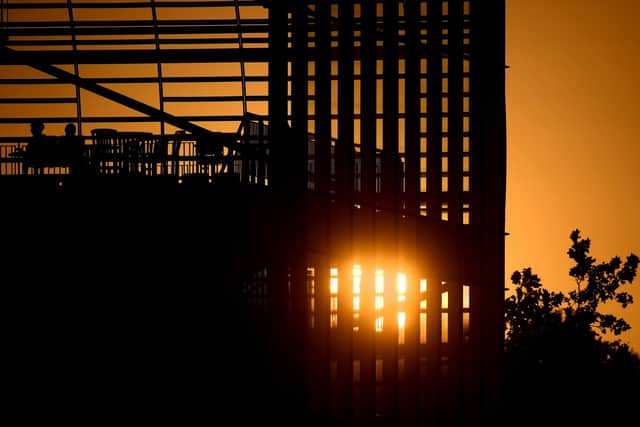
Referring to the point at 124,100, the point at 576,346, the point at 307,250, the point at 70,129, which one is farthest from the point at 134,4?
the point at 576,346

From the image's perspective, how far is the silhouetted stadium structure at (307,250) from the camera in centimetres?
880

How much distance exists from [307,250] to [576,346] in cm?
2289

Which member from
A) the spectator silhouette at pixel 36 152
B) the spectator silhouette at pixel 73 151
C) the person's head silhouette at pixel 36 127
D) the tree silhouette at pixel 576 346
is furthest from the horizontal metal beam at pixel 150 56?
the tree silhouette at pixel 576 346

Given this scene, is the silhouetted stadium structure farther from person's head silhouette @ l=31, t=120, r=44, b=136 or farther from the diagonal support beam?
person's head silhouette @ l=31, t=120, r=44, b=136

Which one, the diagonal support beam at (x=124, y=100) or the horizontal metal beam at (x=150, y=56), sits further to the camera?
the diagonal support beam at (x=124, y=100)

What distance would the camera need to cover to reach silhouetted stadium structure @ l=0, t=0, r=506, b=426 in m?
8.80

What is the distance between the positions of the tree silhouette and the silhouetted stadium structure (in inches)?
616

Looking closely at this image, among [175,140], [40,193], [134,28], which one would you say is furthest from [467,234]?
[134,28]

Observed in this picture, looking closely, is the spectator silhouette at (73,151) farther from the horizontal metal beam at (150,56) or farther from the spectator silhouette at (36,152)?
the horizontal metal beam at (150,56)

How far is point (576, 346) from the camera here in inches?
1187

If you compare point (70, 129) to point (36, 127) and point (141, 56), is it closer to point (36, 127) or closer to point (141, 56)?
point (36, 127)

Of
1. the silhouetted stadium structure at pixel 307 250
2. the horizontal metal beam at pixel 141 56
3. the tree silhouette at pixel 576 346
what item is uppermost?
the horizontal metal beam at pixel 141 56

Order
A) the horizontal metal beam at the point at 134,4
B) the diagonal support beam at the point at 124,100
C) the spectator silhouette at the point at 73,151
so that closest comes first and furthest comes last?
1. the diagonal support beam at the point at 124,100
2. the spectator silhouette at the point at 73,151
3. the horizontal metal beam at the point at 134,4

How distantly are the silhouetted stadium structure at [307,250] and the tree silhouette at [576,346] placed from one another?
51.3 ft
